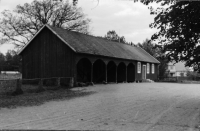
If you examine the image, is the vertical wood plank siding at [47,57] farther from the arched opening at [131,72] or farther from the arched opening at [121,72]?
the arched opening at [131,72]

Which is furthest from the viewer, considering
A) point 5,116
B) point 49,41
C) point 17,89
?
point 49,41

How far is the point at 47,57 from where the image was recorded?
78.1 ft

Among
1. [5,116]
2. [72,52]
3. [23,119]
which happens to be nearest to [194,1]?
[23,119]

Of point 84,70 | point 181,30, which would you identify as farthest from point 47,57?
point 181,30

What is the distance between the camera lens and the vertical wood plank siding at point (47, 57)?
22406 mm

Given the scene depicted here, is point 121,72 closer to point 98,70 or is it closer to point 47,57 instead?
point 98,70

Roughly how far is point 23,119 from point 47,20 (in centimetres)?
3957

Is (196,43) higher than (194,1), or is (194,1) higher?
(194,1)

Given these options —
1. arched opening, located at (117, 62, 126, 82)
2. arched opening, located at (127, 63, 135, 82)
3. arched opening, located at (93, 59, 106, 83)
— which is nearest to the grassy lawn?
arched opening, located at (93, 59, 106, 83)

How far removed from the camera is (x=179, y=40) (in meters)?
10.3

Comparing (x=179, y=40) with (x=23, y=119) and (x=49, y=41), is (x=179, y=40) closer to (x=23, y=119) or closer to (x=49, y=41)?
(x=23, y=119)

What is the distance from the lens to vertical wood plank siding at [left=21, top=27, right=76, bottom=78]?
73.5 ft

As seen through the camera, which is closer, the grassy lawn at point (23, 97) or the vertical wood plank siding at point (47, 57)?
the grassy lawn at point (23, 97)

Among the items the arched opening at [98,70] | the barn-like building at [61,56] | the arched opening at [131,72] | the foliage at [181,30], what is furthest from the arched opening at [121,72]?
the foliage at [181,30]
